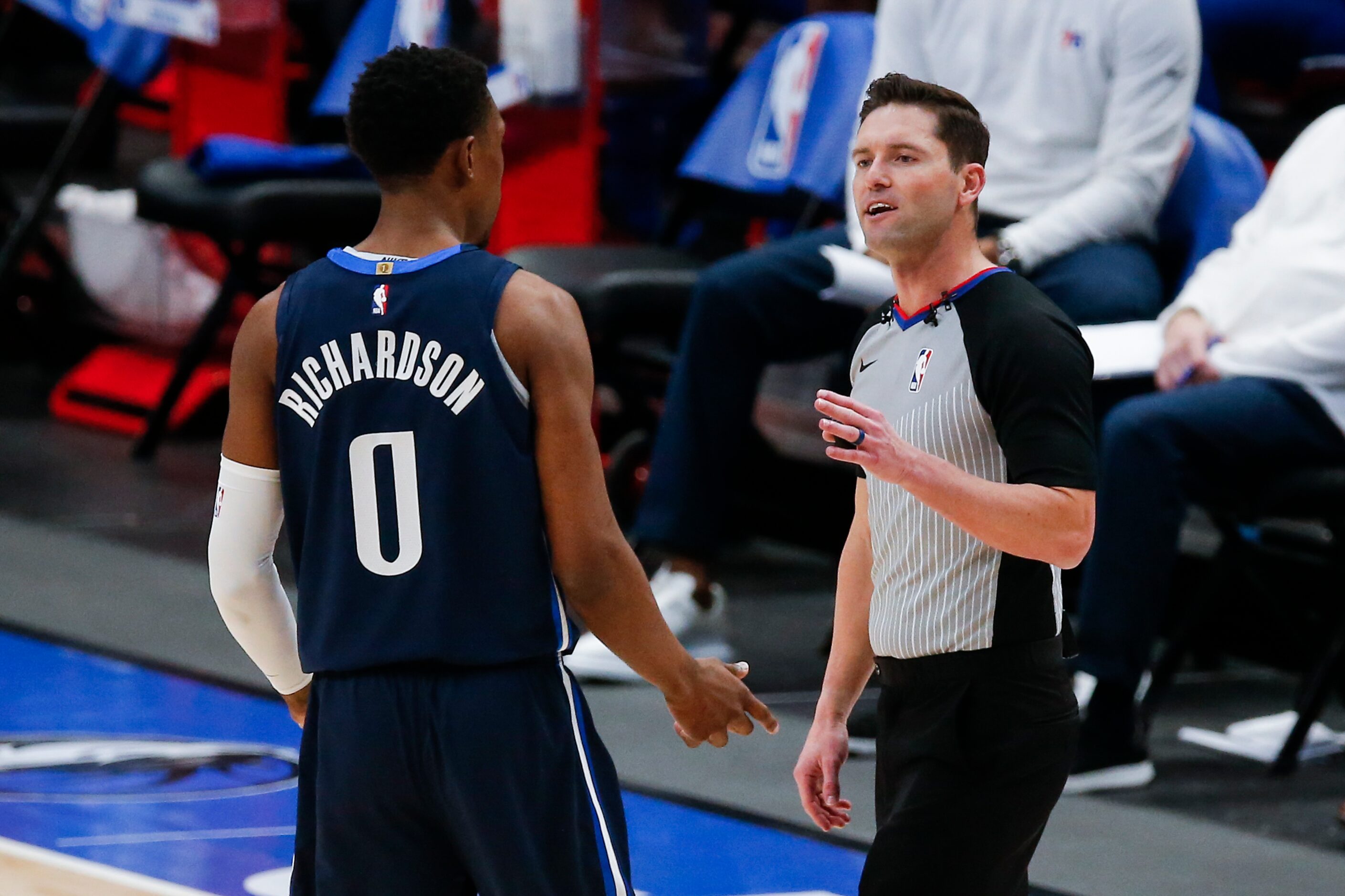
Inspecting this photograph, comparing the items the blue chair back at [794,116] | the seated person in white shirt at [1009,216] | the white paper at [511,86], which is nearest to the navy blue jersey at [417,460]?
the seated person in white shirt at [1009,216]

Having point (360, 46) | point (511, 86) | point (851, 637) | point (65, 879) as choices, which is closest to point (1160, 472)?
point (851, 637)

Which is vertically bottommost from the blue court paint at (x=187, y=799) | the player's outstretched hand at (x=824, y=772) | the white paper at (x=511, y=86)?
the blue court paint at (x=187, y=799)

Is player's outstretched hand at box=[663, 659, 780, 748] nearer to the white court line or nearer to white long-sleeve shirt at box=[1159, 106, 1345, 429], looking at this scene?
the white court line

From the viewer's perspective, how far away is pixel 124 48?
6.50m

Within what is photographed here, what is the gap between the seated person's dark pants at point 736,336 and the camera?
4191 millimetres

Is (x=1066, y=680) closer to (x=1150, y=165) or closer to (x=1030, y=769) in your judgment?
(x=1030, y=769)

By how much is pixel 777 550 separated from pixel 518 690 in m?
3.52

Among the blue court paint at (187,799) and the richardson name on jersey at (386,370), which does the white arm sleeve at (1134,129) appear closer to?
the blue court paint at (187,799)

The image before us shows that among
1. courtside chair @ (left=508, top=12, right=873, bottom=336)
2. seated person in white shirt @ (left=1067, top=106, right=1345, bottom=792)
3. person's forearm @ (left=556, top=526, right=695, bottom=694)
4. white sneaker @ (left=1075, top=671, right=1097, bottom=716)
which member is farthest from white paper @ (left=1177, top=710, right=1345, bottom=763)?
person's forearm @ (left=556, top=526, right=695, bottom=694)

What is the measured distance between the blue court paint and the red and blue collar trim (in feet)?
4.00

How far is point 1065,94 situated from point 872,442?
2557 millimetres

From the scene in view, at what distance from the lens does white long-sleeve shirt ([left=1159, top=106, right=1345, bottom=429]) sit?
3809 millimetres

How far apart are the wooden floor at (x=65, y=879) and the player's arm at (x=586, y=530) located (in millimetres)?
1208

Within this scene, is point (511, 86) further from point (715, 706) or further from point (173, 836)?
point (715, 706)
